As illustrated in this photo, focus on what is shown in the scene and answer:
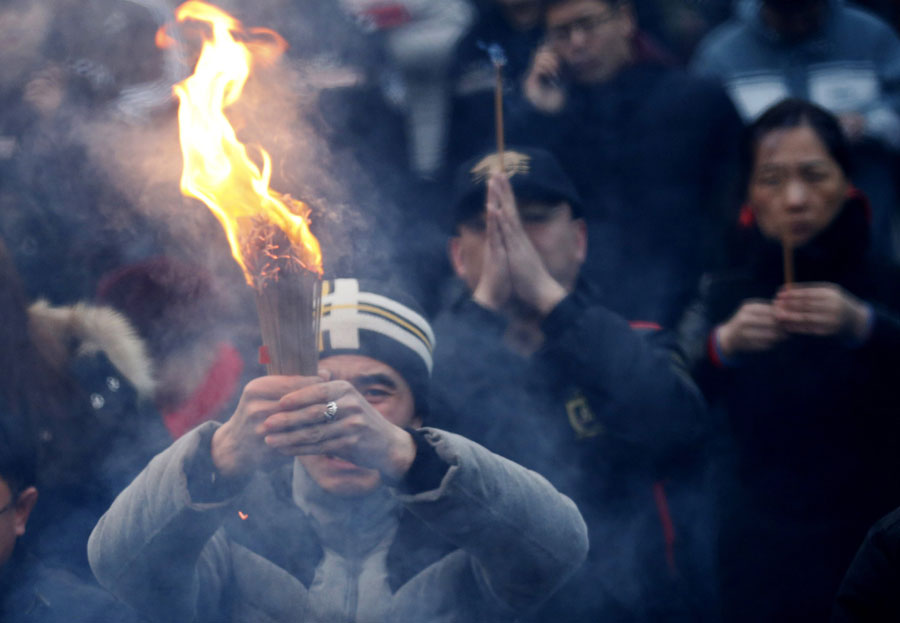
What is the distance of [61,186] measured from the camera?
290 cm

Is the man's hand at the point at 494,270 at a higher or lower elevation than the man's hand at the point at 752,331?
higher

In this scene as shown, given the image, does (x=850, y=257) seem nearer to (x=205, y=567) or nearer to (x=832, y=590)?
(x=832, y=590)

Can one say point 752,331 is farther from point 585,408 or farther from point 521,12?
point 521,12

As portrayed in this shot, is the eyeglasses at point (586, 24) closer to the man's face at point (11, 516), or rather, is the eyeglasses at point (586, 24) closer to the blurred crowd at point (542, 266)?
the blurred crowd at point (542, 266)

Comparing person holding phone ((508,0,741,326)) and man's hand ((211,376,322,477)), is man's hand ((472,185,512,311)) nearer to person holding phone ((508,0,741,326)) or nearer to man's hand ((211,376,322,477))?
person holding phone ((508,0,741,326))

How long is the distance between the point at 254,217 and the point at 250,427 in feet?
1.20

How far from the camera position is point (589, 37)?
287 cm

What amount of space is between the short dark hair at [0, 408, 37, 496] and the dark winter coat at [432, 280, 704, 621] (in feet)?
3.01

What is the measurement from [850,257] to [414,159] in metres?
1.33

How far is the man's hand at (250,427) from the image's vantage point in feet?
5.29

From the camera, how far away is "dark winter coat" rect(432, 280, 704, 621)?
2.33 meters

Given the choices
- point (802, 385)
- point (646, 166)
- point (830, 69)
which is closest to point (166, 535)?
point (802, 385)

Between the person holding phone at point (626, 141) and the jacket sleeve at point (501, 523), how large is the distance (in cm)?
106

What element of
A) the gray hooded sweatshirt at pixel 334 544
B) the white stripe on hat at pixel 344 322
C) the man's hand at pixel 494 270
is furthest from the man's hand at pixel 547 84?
the gray hooded sweatshirt at pixel 334 544
